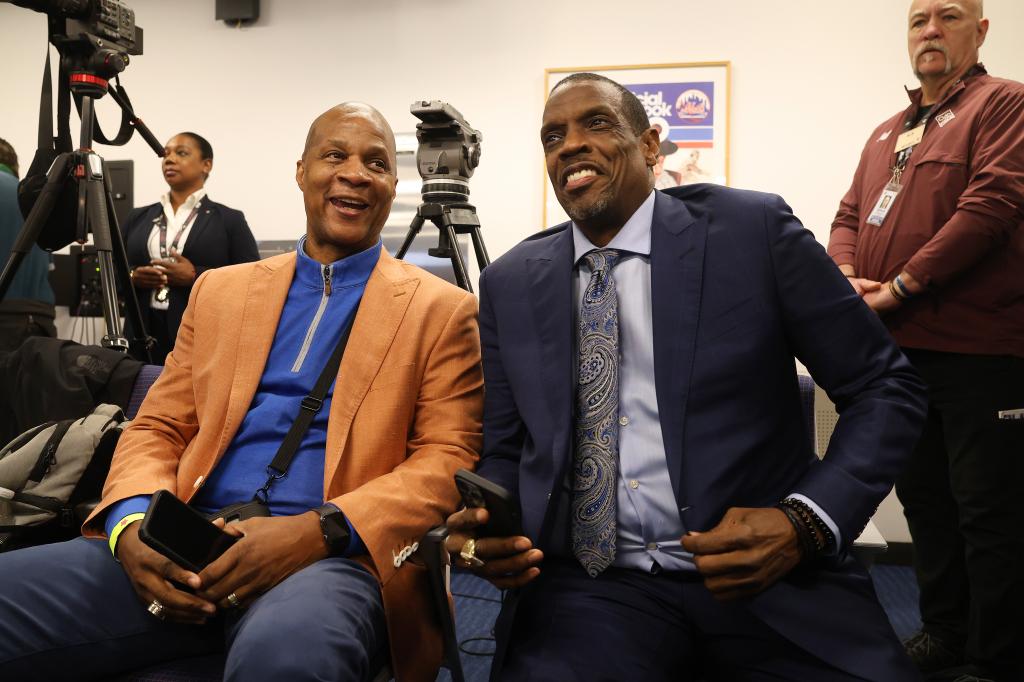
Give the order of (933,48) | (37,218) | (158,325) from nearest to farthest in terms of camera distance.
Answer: (933,48) < (37,218) < (158,325)

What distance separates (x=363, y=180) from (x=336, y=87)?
286 cm

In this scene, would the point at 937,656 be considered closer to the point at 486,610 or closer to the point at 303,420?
the point at 486,610

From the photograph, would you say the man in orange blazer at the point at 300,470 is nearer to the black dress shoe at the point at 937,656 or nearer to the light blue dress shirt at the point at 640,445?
the light blue dress shirt at the point at 640,445

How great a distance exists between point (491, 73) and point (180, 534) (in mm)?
3485

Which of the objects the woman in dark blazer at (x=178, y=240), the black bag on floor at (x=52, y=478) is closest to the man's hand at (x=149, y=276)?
the woman in dark blazer at (x=178, y=240)

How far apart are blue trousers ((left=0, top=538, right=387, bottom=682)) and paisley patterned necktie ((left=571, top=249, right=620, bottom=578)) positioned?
16.3 inches

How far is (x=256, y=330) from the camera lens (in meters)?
1.79

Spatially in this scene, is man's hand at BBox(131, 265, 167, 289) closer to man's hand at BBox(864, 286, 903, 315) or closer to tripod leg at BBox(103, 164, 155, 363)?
tripod leg at BBox(103, 164, 155, 363)

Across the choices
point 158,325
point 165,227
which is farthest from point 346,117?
point 165,227

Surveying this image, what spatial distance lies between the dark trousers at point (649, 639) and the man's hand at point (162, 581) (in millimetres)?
546

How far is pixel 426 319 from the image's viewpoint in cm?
175

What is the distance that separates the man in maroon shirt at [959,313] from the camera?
221cm

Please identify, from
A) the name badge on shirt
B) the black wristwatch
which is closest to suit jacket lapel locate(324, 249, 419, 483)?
the black wristwatch

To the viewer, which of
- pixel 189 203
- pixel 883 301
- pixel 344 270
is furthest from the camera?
pixel 189 203
